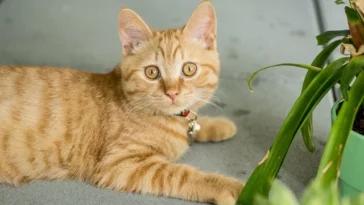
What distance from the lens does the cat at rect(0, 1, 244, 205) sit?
141cm

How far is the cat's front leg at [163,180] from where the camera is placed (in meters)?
1.33

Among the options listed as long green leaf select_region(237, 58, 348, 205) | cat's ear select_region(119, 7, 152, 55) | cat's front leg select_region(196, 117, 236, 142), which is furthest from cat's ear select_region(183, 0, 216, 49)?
long green leaf select_region(237, 58, 348, 205)

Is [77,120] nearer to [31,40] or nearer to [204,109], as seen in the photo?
[204,109]

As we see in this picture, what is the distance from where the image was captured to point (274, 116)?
5.97ft

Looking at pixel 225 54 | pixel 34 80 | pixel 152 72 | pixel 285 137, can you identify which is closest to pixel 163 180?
pixel 152 72

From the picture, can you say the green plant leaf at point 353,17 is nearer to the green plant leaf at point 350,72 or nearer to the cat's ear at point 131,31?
the green plant leaf at point 350,72

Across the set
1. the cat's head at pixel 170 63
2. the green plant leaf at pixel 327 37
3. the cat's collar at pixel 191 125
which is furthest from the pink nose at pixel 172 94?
the green plant leaf at pixel 327 37

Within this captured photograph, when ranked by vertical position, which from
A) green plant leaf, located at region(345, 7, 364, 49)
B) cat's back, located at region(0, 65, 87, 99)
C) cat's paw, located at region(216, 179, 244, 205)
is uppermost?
green plant leaf, located at region(345, 7, 364, 49)

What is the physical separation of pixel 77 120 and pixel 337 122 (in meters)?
0.78

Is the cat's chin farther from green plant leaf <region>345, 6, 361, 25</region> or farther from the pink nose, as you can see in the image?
green plant leaf <region>345, 6, 361, 25</region>

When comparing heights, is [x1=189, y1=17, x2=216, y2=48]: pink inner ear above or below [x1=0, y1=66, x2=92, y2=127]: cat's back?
above

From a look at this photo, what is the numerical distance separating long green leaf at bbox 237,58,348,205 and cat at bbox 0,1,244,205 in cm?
30

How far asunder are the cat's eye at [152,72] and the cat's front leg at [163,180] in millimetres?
227

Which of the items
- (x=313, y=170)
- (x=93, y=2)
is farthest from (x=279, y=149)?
(x=93, y=2)
